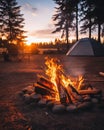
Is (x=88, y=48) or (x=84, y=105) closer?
(x=84, y=105)

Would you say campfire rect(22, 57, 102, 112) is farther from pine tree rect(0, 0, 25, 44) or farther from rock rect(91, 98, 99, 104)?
pine tree rect(0, 0, 25, 44)

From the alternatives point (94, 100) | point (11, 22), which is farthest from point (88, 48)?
point (11, 22)

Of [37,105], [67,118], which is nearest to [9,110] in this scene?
[37,105]

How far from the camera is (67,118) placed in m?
5.46

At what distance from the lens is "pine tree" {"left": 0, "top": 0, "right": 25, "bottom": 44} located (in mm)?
45062

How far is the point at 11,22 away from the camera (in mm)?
46406

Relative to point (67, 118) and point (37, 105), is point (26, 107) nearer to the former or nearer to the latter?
point (37, 105)

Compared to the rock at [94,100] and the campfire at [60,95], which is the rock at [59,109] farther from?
the rock at [94,100]

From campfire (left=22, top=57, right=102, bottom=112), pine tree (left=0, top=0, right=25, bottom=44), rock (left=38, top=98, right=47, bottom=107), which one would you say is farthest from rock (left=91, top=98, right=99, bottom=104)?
pine tree (left=0, top=0, right=25, bottom=44)

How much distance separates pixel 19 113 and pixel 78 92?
2.09 m

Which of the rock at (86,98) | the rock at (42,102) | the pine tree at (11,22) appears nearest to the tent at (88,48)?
the rock at (86,98)

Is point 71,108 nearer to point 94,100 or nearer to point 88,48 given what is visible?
point 94,100

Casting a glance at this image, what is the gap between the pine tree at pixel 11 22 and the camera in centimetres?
4506

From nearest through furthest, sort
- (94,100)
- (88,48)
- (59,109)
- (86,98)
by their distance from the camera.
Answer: (59,109) → (86,98) → (94,100) → (88,48)
